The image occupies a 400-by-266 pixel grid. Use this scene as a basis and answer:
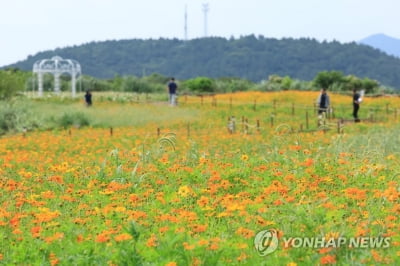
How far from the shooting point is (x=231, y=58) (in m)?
148

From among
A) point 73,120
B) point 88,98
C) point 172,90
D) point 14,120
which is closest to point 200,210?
point 14,120

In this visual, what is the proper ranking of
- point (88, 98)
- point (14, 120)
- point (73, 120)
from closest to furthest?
point (14, 120)
point (73, 120)
point (88, 98)

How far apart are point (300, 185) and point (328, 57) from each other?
14047cm

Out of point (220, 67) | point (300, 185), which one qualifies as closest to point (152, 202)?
point (300, 185)

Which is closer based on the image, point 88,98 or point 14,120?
point 14,120

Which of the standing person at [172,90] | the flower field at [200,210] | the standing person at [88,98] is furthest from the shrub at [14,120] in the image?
the flower field at [200,210]

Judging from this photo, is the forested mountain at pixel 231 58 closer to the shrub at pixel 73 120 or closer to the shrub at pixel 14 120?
the shrub at pixel 73 120

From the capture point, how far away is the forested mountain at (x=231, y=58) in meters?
140

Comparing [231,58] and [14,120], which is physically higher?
[231,58]

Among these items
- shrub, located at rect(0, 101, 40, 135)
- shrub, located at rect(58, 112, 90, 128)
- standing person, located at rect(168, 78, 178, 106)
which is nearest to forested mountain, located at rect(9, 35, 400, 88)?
standing person, located at rect(168, 78, 178, 106)

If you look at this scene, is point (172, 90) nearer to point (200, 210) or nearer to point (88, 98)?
point (88, 98)

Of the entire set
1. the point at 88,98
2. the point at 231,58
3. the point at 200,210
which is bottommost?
the point at 200,210

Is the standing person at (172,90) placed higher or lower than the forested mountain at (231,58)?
lower

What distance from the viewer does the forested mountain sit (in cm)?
13962
